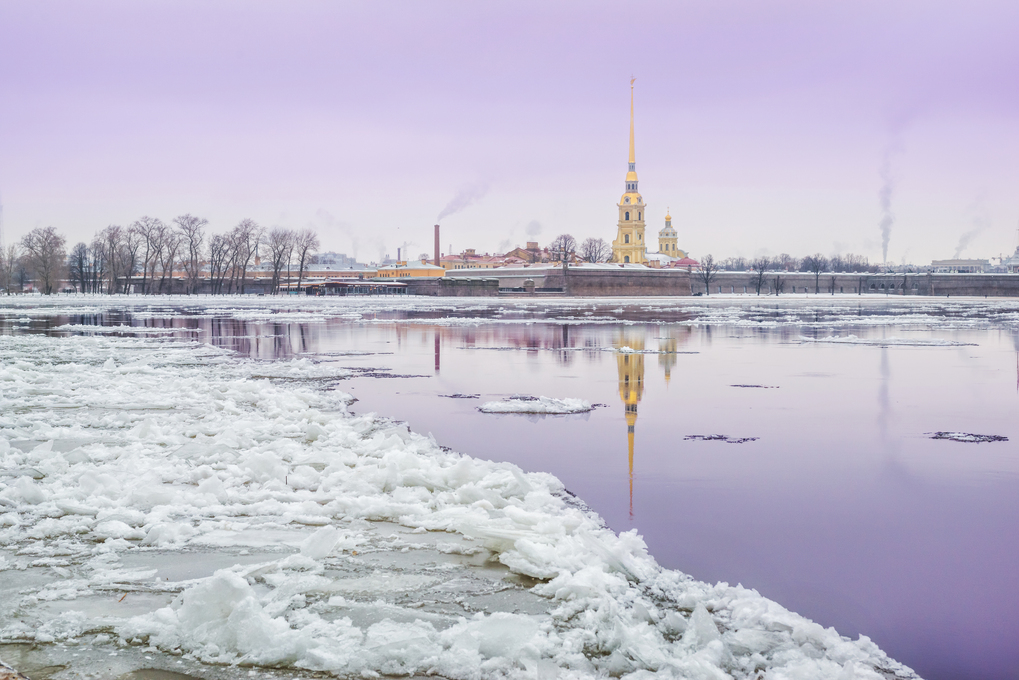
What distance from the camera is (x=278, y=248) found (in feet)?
351

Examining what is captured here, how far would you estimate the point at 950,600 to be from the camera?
417cm

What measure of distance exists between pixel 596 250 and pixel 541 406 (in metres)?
160

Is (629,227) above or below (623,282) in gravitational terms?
above

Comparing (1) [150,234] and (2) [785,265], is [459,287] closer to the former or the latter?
(1) [150,234]

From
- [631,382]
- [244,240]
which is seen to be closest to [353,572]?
[631,382]

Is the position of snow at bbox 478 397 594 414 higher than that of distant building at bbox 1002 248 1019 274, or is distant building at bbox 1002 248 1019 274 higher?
distant building at bbox 1002 248 1019 274

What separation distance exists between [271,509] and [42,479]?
203 centimetres

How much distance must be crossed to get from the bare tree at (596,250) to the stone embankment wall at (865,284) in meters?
29.9

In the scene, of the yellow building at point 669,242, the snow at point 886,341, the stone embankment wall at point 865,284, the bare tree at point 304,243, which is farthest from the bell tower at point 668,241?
the snow at point 886,341

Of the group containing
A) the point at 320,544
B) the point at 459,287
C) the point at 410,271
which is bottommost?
the point at 320,544

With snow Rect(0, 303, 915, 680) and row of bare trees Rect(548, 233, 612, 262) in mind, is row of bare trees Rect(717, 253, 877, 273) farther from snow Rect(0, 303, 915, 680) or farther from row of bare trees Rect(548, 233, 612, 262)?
snow Rect(0, 303, 915, 680)

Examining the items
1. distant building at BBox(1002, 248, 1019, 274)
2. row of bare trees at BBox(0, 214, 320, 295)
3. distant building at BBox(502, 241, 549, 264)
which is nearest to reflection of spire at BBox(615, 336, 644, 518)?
row of bare trees at BBox(0, 214, 320, 295)

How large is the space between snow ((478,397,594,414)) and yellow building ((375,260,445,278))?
125 meters

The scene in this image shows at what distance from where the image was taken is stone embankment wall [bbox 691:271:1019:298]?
124688mm
